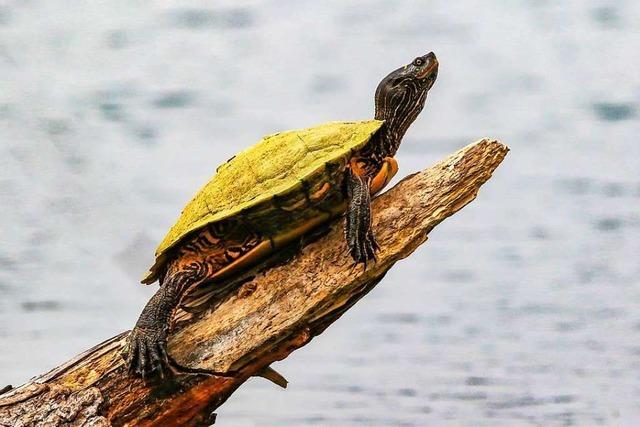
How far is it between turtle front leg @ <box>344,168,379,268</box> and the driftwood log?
0.25ft

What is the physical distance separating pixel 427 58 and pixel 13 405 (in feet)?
8.22

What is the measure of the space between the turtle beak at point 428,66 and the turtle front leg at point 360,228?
804 millimetres

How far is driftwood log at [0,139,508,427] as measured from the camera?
2.93 m

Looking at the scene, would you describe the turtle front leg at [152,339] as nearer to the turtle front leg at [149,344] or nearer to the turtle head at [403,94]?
the turtle front leg at [149,344]

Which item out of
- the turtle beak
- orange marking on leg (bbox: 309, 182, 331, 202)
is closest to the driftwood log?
orange marking on leg (bbox: 309, 182, 331, 202)

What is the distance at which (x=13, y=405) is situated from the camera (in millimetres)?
2904

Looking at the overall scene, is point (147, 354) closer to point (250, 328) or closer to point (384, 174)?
point (250, 328)

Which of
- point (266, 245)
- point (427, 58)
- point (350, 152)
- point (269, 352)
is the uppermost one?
point (427, 58)

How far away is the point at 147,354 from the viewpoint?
2930 mm

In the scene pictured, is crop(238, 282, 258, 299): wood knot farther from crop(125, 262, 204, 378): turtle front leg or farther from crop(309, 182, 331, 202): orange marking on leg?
crop(309, 182, 331, 202): orange marking on leg

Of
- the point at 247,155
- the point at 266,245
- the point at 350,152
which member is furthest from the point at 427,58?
the point at 266,245

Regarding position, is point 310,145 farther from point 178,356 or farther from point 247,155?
point 178,356

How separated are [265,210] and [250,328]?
521mm

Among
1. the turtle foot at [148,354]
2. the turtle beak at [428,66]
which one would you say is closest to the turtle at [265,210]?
the turtle foot at [148,354]
